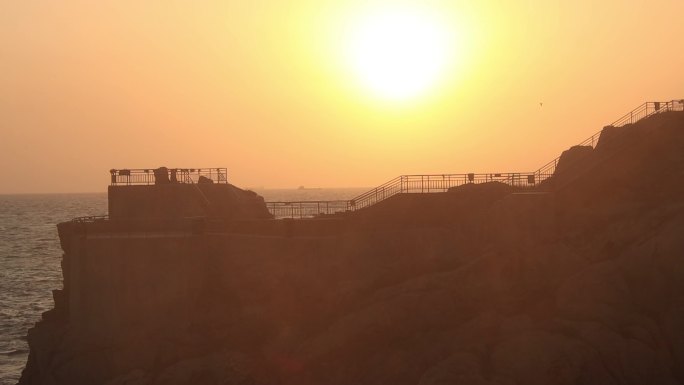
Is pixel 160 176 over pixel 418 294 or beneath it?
over

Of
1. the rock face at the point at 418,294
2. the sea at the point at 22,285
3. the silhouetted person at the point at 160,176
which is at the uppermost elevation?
the silhouetted person at the point at 160,176

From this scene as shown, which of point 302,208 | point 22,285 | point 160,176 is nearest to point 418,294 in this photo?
point 302,208

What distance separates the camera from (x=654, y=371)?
33.7 metres

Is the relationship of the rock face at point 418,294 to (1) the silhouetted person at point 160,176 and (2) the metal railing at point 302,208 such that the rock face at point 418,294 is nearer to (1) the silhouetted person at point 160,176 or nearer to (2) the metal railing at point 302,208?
(2) the metal railing at point 302,208

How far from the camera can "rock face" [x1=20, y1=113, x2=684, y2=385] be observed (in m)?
35.2

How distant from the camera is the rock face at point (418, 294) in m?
35.2

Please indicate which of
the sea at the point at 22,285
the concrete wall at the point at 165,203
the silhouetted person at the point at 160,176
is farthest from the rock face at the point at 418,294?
the sea at the point at 22,285

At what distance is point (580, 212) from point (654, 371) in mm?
10177

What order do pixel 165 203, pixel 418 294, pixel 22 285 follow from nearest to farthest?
1. pixel 418 294
2. pixel 165 203
3. pixel 22 285

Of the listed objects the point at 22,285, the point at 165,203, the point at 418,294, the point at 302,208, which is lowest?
the point at 22,285

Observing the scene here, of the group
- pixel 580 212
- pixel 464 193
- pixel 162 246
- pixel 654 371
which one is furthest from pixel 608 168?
pixel 162 246

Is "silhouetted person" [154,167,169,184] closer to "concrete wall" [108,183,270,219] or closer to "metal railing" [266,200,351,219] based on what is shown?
"concrete wall" [108,183,270,219]

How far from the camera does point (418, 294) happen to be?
126 feet

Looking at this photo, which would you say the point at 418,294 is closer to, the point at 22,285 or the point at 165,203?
the point at 165,203
